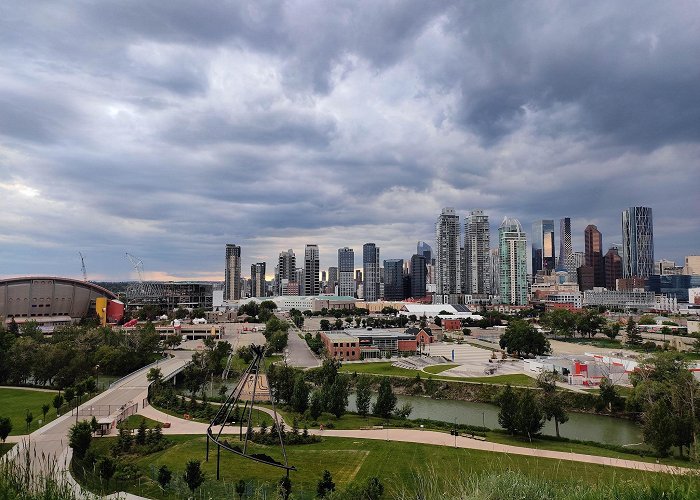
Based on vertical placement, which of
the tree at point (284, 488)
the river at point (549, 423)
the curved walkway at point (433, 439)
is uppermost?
the tree at point (284, 488)

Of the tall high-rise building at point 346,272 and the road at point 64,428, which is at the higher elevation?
the tall high-rise building at point 346,272

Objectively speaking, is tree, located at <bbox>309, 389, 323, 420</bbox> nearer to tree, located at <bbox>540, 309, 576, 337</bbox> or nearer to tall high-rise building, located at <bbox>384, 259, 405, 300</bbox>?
tree, located at <bbox>540, 309, 576, 337</bbox>

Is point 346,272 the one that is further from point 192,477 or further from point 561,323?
point 192,477

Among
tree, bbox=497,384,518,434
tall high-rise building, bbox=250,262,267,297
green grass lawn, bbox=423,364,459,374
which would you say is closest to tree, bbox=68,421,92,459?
tree, bbox=497,384,518,434

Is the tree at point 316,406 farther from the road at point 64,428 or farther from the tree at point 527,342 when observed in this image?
the tree at point 527,342

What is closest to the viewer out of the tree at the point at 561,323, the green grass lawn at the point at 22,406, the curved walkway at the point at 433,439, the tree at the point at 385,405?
the curved walkway at the point at 433,439

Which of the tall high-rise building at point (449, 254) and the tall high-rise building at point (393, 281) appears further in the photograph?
the tall high-rise building at point (393, 281)

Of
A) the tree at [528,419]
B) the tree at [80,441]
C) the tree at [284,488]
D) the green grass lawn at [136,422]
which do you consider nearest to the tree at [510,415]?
the tree at [528,419]

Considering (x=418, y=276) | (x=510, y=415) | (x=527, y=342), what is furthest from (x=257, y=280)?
(x=510, y=415)
